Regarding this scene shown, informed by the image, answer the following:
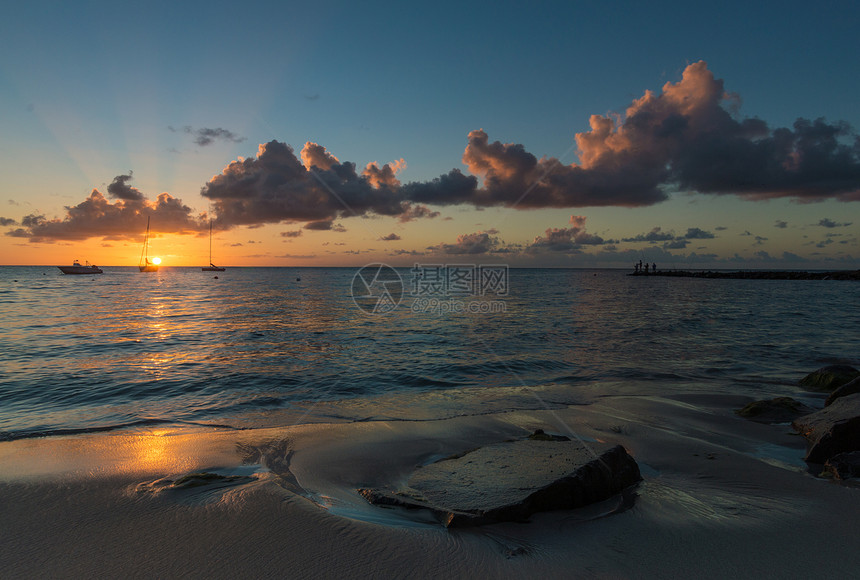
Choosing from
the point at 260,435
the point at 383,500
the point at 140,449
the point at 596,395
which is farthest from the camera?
the point at 596,395

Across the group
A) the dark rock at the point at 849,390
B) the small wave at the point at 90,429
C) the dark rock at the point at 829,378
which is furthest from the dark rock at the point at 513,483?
the dark rock at the point at 829,378

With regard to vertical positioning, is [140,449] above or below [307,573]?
below

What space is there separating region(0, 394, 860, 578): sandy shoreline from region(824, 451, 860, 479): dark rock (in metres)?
0.33

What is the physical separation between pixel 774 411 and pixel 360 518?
8403 mm

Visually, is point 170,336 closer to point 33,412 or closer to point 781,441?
point 33,412

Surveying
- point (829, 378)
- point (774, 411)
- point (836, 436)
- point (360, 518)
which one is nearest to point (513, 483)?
point (360, 518)

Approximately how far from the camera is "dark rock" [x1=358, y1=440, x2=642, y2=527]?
14.1 feet

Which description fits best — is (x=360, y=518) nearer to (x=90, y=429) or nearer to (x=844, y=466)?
(x=844, y=466)

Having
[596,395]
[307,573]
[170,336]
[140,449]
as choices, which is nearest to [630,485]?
[307,573]

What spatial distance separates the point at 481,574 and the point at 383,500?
5.12ft

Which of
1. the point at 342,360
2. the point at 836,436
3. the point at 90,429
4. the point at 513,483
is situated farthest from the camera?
the point at 342,360

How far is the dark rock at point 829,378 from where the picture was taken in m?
10.5

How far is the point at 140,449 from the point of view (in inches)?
260

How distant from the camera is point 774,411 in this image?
8.41 m
